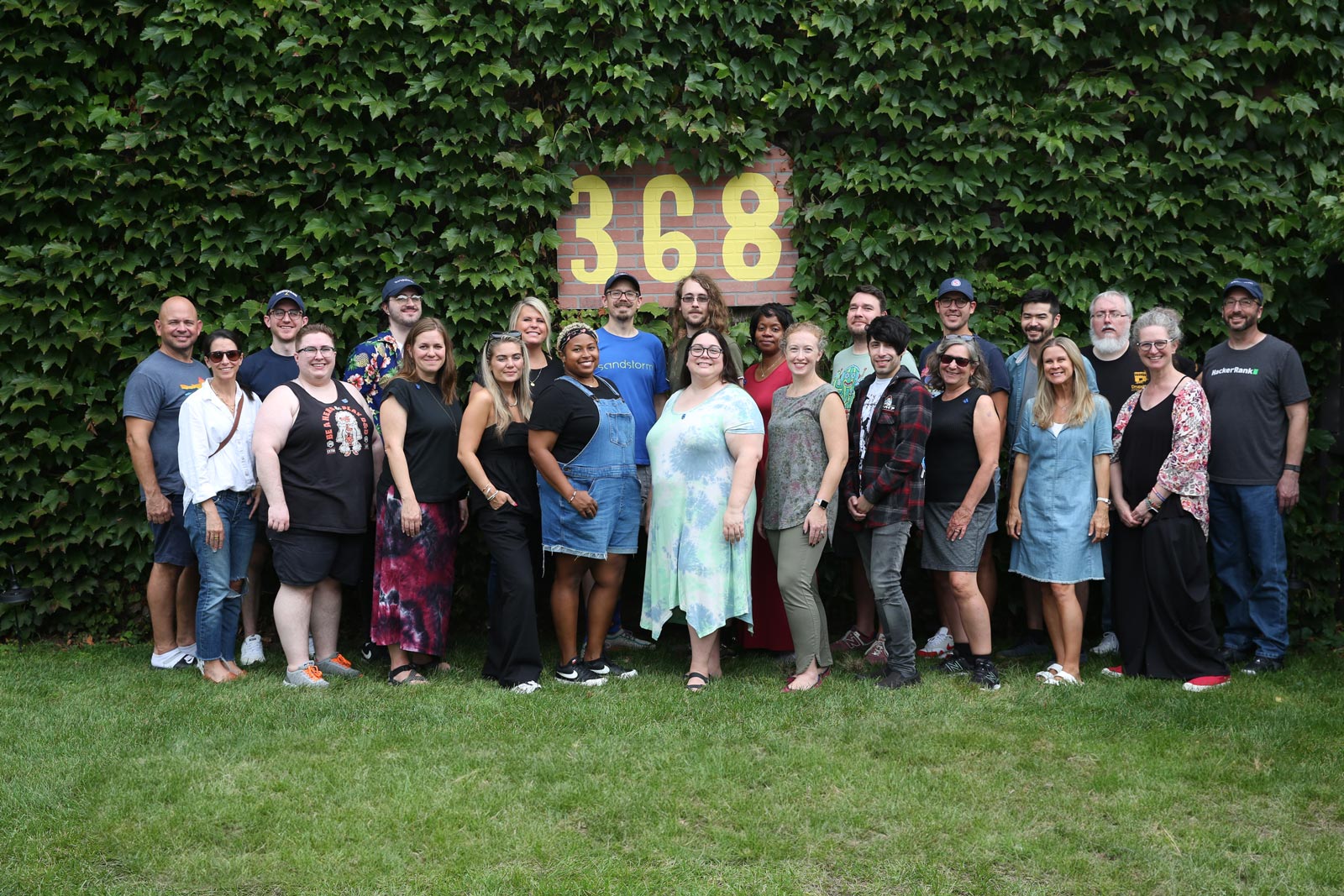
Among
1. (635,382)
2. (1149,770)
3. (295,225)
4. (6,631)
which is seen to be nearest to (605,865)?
(1149,770)

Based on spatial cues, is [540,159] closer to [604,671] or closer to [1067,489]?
[604,671]

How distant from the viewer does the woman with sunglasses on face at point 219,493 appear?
5633mm

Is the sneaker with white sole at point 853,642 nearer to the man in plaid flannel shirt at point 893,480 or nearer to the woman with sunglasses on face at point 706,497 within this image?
the man in plaid flannel shirt at point 893,480

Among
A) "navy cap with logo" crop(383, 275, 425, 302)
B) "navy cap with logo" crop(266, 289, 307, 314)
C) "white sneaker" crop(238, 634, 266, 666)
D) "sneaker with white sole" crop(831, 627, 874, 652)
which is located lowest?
"white sneaker" crop(238, 634, 266, 666)

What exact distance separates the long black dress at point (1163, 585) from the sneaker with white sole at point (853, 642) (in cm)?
138

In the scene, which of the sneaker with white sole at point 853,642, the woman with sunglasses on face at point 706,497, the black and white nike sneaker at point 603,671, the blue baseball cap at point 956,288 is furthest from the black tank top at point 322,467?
the blue baseball cap at point 956,288

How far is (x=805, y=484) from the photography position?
17.9 ft

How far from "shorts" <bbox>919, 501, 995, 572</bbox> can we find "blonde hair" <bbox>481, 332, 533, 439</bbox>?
2118 millimetres

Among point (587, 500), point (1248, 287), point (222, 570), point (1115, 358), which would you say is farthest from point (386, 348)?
point (1248, 287)

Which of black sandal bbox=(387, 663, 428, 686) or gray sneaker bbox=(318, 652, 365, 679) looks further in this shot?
gray sneaker bbox=(318, 652, 365, 679)

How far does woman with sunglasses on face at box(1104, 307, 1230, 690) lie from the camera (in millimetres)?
5500

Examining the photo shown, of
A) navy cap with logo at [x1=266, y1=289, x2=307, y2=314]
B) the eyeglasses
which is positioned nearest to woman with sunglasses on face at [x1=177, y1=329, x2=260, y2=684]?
the eyeglasses

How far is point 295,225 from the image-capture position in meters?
6.82

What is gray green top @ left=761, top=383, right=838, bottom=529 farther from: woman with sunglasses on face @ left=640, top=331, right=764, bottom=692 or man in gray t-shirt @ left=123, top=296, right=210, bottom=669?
man in gray t-shirt @ left=123, top=296, right=210, bottom=669
